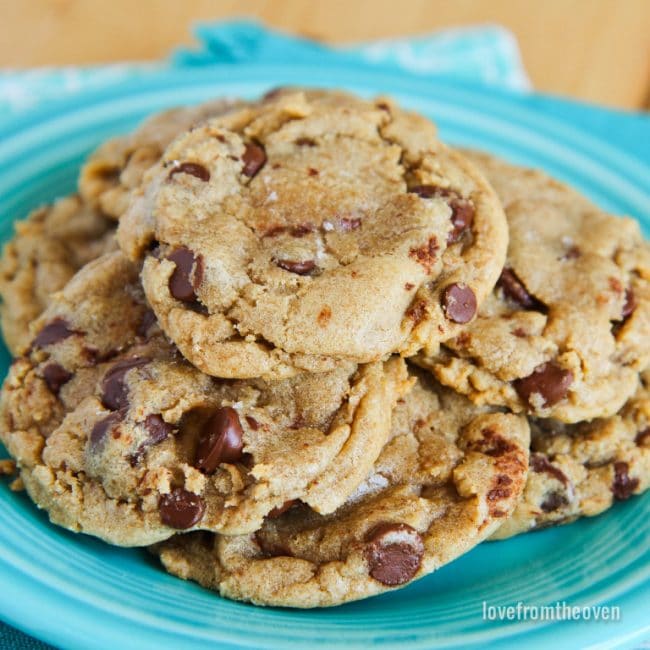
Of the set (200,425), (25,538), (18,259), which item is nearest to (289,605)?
(200,425)

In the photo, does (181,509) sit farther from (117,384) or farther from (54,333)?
(54,333)

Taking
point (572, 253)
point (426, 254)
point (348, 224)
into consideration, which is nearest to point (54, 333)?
point (348, 224)

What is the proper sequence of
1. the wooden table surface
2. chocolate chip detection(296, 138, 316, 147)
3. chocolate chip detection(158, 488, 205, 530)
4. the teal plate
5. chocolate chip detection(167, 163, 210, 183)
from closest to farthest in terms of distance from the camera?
the teal plate, chocolate chip detection(158, 488, 205, 530), chocolate chip detection(167, 163, 210, 183), chocolate chip detection(296, 138, 316, 147), the wooden table surface

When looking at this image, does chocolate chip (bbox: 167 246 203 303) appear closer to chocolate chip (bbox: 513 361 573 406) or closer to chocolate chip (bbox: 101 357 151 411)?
chocolate chip (bbox: 101 357 151 411)

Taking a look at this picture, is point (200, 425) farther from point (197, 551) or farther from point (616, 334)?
point (616, 334)

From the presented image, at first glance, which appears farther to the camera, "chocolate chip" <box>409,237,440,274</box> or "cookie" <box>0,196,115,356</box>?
"cookie" <box>0,196,115,356</box>

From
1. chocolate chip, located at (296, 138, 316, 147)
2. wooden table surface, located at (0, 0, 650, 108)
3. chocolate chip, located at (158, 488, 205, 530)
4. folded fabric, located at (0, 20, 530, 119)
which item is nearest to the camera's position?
chocolate chip, located at (158, 488, 205, 530)

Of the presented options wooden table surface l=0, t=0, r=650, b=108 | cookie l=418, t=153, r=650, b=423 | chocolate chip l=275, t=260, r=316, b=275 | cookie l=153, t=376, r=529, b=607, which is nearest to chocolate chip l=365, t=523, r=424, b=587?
cookie l=153, t=376, r=529, b=607
